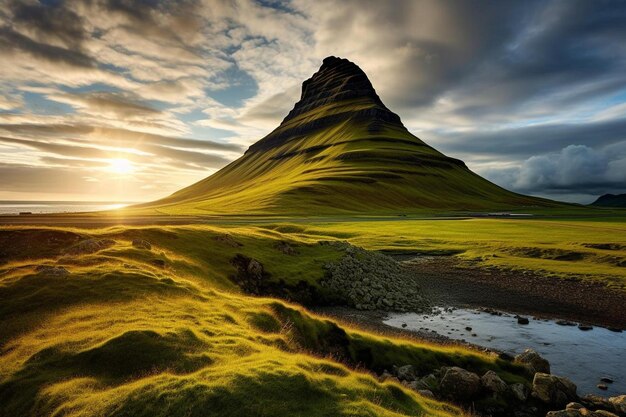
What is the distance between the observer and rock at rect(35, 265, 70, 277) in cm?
2769

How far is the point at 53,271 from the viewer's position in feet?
91.7

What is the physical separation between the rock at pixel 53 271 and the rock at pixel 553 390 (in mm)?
33833

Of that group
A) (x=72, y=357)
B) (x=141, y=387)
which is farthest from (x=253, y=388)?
(x=72, y=357)

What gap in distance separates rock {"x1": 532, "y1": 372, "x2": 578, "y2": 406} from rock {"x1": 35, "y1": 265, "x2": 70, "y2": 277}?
33833 millimetres

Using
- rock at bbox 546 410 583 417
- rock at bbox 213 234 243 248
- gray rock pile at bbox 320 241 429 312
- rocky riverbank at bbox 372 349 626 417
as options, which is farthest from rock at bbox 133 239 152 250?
rock at bbox 546 410 583 417

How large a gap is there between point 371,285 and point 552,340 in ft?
69.8

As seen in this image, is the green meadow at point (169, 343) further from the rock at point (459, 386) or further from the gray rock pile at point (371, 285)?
the rock at point (459, 386)

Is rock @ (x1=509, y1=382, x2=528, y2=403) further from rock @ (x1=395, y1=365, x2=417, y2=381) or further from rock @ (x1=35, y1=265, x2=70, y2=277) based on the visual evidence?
rock @ (x1=35, y1=265, x2=70, y2=277)

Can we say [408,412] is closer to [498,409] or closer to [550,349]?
[498,409]

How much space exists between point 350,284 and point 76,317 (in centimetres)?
3318

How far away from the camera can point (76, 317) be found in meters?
22.7

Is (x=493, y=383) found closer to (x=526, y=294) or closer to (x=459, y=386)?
(x=459, y=386)

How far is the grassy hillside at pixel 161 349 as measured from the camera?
47.1ft

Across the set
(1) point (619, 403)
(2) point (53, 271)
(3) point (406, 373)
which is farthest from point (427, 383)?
(2) point (53, 271)
